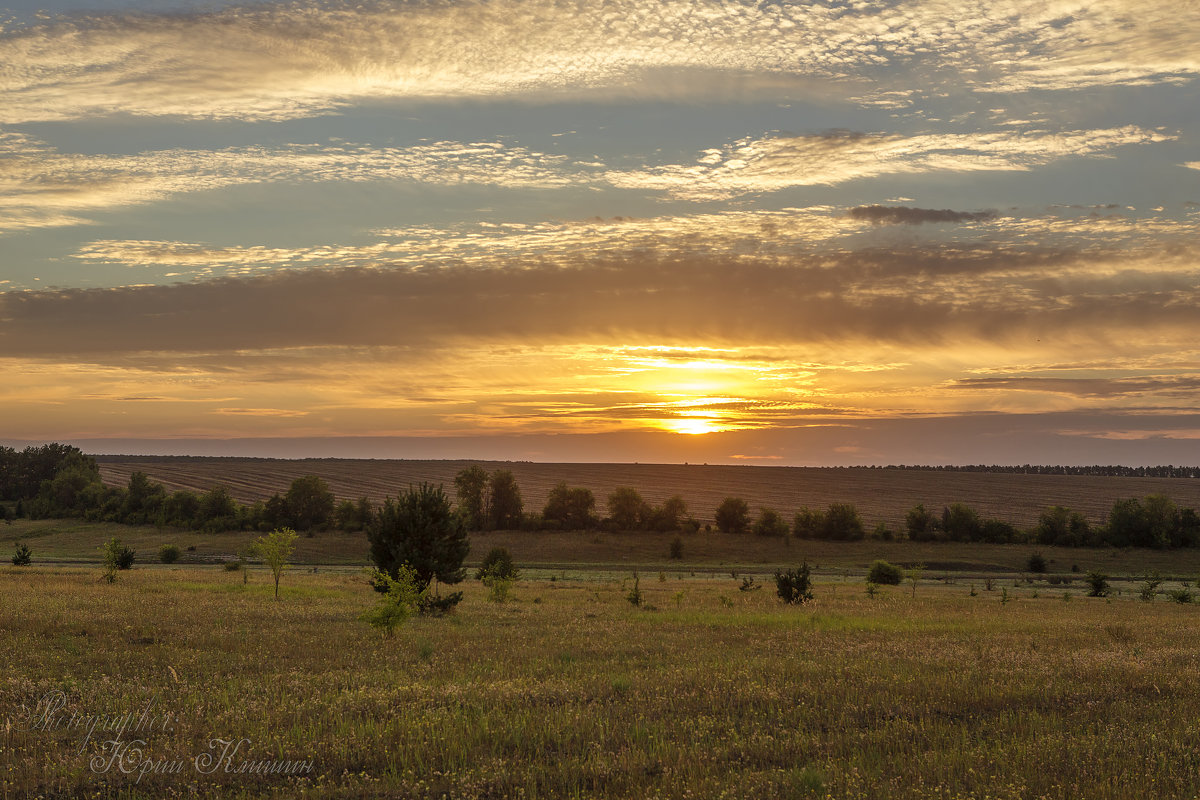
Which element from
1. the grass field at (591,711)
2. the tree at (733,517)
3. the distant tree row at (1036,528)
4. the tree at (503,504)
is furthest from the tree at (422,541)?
the tree at (733,517)

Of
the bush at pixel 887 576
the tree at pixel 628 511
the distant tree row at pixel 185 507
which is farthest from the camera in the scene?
the tree at pixel 628 511

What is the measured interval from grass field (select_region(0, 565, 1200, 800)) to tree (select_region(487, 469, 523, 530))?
11043 centimetres

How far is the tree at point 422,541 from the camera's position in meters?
34.7

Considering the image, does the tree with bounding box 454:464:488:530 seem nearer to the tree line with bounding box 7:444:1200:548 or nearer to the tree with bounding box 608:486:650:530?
the tree line with bounding box 7:444:1200:548

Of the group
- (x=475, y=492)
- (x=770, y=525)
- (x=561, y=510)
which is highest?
(x=475, y=492)

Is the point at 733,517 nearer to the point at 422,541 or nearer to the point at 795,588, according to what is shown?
the point at 795,588

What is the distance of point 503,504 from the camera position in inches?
5369

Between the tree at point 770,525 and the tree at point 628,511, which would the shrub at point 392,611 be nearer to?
the tree at point 628,511

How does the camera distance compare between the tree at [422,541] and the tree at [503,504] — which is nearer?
the tree at [422,541]

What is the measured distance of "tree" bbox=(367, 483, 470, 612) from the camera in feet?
114

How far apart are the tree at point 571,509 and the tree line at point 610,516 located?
6.5 inches

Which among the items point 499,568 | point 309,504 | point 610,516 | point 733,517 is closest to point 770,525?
point 733,517

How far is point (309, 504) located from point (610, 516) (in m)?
48.1

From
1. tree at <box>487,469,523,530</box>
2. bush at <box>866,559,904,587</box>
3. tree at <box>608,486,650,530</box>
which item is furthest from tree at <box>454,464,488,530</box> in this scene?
bush at <box>866,559,904,587</box>
